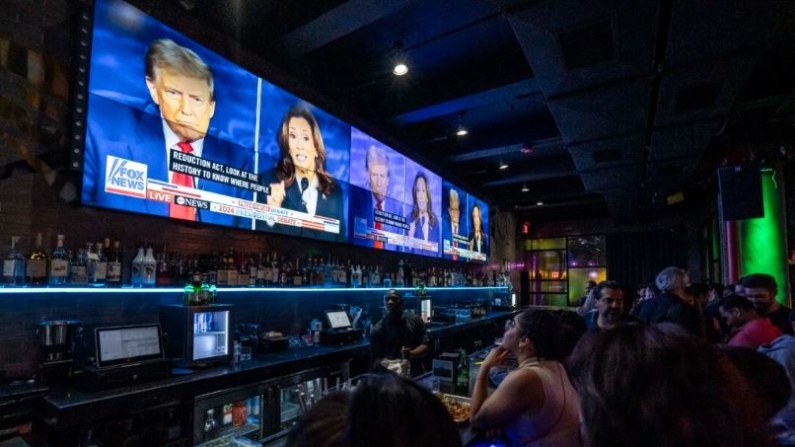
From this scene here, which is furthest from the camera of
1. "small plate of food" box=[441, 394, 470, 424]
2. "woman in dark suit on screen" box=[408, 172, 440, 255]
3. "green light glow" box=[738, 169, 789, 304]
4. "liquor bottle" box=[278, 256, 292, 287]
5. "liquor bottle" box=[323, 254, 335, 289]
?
"woman in dark suit on screen" box=[408, 172, 440, 255]

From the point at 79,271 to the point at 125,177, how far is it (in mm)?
682

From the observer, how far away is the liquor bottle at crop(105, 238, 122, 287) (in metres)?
2.87

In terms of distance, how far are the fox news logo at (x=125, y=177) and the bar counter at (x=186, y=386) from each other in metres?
1.22

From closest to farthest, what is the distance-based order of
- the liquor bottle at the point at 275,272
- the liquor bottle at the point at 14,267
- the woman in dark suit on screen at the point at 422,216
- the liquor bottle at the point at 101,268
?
the liquor bottle at the point at 14,267
the liquor bottle at the point at 101,268
the liquor bottle at the point at 275,272
the woman in dark suit on screen at the point at 422,216

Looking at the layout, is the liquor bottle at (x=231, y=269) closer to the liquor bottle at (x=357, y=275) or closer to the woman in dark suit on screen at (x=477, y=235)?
the liquor bottle at (x=357, y=275)

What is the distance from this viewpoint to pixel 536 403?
1801 millimetres

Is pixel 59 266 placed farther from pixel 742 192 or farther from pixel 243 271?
pixel 742 192

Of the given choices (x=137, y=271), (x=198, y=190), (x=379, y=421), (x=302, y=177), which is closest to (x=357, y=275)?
(x=302, y=177)

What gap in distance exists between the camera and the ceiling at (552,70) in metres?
2.95

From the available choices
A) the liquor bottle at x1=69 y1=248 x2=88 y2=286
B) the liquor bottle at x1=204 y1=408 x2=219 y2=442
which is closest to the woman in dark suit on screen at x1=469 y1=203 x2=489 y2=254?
the liquor bottle at x1=204 y1=408 x2=219 y2=442

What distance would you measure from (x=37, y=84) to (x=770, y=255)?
8582mm

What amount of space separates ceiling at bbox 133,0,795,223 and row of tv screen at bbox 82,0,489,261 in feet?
1.46

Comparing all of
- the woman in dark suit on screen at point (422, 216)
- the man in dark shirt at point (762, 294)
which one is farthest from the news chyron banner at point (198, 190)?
the man in dark shirt at point (762, 294)

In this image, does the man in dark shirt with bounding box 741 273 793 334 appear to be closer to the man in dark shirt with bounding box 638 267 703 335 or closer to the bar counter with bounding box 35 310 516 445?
the man in dark shirt with bounding box 638 267 703 335
